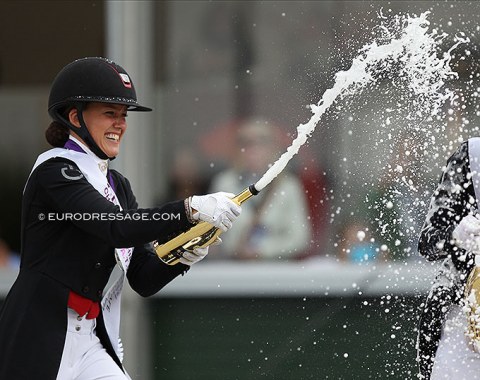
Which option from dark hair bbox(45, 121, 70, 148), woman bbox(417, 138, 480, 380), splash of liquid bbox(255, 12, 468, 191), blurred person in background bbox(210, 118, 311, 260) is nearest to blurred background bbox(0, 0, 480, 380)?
blurred person in background bbox(210, 118, 311, 260)

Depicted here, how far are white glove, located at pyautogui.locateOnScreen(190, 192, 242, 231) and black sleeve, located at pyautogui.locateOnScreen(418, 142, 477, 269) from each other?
924mm

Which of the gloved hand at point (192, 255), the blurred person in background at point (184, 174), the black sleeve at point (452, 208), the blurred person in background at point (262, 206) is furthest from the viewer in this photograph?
the blurred person in background at point (184, 174)

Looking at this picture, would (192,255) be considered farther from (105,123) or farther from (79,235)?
(105,123)

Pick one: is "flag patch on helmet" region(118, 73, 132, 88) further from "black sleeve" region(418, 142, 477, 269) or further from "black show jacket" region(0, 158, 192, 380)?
"black sleeve" region(418, 142, 477, 269)

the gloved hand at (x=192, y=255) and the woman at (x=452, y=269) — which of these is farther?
the woman at (x=452, y=269)

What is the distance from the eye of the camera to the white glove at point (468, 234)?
177 inches

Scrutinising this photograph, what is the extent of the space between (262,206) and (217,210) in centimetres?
328

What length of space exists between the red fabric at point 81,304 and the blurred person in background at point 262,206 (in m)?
3.10

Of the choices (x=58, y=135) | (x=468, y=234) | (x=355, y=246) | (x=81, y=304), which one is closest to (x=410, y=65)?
(x=468, y=234)

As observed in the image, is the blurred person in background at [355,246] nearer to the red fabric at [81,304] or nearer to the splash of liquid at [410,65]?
the splash of liquid at [410,65]

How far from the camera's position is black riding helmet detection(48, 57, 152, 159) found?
14.5 ft

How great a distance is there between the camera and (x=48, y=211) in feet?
14.1

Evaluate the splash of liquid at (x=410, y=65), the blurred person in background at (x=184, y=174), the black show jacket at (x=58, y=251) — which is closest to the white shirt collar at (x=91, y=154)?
the black show jacket at (x=58, y=251)

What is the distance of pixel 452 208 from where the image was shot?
4.70m
